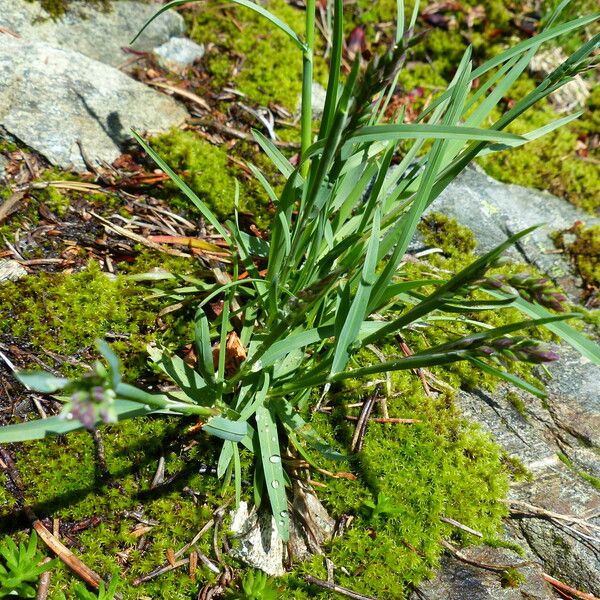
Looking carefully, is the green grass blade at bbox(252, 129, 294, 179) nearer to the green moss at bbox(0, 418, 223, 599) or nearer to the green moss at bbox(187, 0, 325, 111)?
the green moss at bbox(0, 418, 223, 599)

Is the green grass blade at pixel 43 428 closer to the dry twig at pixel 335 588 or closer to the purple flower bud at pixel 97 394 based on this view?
the purple flower bud at pixel 97 394

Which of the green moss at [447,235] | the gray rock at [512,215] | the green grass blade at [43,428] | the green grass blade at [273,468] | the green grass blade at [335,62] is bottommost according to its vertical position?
the green grass blade at [273,468]

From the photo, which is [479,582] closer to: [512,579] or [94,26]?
[512,579]

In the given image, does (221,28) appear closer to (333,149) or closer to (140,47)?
(140,47)

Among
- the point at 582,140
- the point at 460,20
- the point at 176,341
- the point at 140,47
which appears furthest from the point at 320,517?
the point at 460,20

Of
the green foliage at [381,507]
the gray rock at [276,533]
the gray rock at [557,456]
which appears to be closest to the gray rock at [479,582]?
the gray rock at [557,456]
